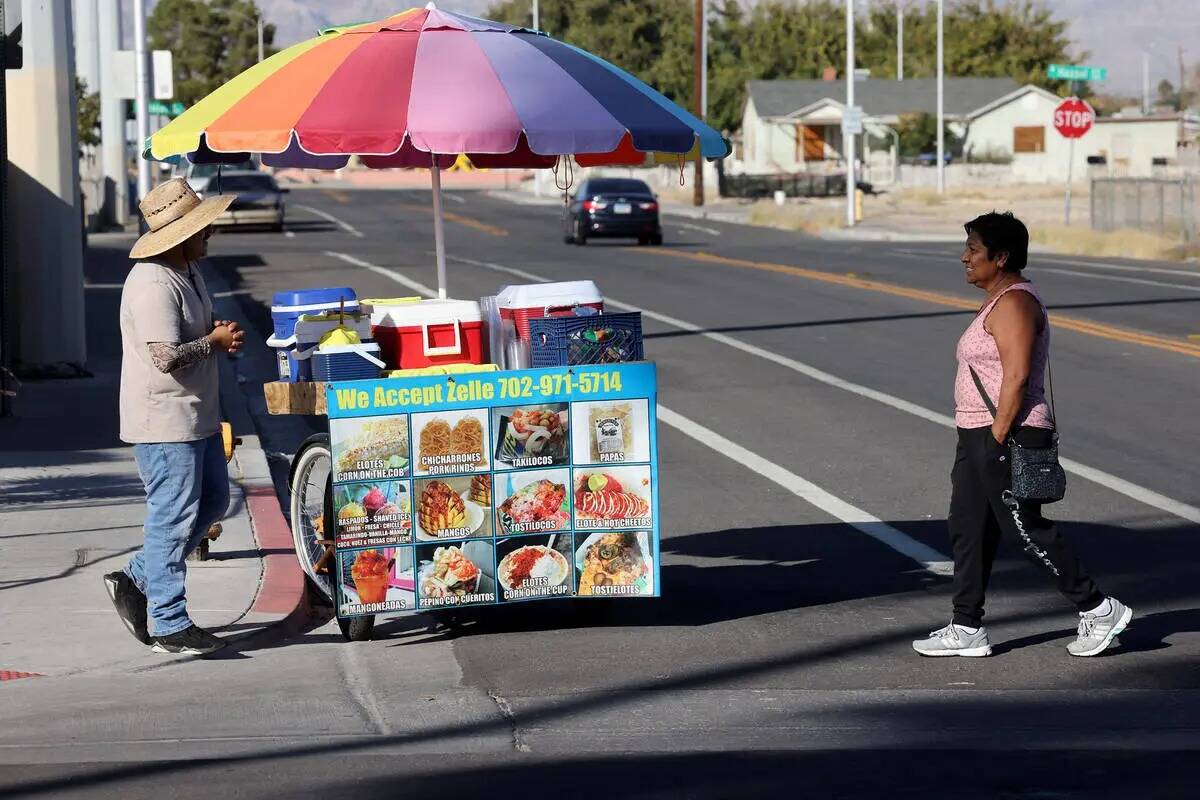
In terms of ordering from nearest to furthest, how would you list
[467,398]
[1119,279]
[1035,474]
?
1. [1035,474]
2. [467,398]
3. [1119,279]

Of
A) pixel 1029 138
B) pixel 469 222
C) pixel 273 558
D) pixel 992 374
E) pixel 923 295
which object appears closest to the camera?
pixel 992 374

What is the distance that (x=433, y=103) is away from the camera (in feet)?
25.7

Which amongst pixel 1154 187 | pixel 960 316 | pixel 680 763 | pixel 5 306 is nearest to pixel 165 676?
pixel 680 763

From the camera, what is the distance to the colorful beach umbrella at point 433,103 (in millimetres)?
7762

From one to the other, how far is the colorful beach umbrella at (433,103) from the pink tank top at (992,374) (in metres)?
1.65

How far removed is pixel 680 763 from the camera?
19.6ft

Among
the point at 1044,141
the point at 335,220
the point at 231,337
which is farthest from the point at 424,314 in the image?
the point at 1044,141

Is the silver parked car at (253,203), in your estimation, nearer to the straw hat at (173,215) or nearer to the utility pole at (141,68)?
the utility pole at (141,68)

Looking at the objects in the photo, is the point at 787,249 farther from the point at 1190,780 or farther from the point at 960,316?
the point at 1190,780

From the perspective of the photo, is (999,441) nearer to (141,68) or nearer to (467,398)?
(467,398)

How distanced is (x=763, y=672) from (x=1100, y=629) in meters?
1.37

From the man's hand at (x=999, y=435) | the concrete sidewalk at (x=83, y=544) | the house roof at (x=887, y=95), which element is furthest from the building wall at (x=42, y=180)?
the house roof at (x=887, y=95)

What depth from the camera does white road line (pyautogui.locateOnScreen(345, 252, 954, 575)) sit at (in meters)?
9.61

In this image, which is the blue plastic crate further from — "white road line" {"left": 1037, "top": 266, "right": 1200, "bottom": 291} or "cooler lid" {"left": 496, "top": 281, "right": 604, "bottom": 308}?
"white road line" {"left": 1037, "top": 266, "right": 1200, "bottom": 291}
